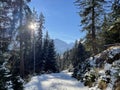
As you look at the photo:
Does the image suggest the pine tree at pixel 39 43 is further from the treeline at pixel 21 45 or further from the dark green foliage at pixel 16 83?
the dark green foliage at pixel 16 83

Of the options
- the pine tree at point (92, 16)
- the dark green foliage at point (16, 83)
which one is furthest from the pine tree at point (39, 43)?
the dark green foliage at point (16, 83)

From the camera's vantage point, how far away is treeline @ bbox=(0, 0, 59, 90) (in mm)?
18550

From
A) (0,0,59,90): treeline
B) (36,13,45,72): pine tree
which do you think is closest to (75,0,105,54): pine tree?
(0,0,59,90): treeline

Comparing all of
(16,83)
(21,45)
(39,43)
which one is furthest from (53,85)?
(39,43)

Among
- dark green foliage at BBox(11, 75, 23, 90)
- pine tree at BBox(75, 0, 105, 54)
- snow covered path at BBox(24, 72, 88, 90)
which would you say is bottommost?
snow covered path at BBox(24, 72, 88, 90)

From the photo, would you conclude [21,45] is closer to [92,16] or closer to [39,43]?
[92,16]

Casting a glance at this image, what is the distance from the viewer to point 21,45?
23625 millimetres

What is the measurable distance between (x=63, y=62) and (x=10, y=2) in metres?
93.0

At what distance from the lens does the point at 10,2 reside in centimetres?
2406

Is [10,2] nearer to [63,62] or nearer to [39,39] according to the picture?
[39,39]

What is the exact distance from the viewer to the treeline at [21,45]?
1855 cm

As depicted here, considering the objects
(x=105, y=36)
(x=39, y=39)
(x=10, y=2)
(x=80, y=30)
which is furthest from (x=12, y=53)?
(x=39, y=39)

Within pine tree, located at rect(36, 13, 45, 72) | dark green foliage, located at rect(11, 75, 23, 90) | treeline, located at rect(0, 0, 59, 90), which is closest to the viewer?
dark green foliage, located at rect(11, 75, 23, 90)

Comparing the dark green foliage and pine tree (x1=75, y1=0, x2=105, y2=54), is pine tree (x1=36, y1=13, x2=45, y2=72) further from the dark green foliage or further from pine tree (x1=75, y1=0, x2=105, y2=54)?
the dark green foliage
